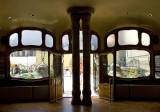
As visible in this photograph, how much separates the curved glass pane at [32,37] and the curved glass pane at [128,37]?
12.5ft

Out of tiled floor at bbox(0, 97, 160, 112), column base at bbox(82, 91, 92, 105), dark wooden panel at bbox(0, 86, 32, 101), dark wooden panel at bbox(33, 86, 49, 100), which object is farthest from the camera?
dark wooden panel at bbox(33, 86, 49, 100)

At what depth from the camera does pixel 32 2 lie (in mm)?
6148

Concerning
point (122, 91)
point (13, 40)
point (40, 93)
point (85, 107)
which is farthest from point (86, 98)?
point (13, 40)

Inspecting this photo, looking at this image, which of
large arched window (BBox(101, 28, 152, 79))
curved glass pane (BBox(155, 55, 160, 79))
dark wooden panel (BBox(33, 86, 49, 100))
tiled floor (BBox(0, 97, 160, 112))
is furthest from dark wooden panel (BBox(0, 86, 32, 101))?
→ curved glass pane (BBox(155, 55, 160, 79))

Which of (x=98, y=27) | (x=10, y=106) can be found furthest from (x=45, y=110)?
(x=98, y=27)

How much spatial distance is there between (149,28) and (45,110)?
5.91 meters

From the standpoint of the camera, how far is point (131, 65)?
8695 millimetres

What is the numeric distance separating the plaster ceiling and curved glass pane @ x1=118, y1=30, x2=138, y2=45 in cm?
38

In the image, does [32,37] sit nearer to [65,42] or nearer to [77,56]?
[65,42]

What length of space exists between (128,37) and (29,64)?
485 cm

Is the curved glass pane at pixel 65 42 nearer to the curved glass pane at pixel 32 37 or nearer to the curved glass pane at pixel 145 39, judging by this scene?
the curved glass pane at pixel 32 37

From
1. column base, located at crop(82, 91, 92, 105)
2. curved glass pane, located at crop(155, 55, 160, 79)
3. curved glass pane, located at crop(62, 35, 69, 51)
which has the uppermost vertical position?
curved glass pane, located at crop(62, 35, 69, 51)

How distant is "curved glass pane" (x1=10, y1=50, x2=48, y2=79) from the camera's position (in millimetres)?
8336

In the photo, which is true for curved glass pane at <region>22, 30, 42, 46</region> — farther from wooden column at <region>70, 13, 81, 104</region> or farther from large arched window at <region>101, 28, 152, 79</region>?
large arched window at <region>101, 28, 152, 79</region>
